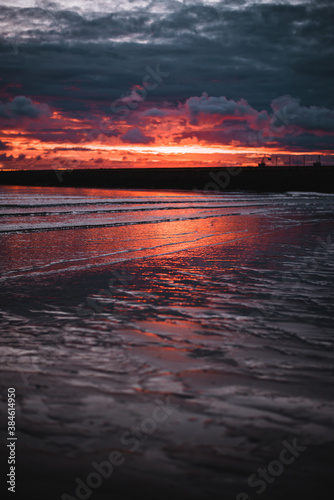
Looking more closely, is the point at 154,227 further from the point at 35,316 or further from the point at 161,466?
the point at 161,466

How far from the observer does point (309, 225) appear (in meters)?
16.7

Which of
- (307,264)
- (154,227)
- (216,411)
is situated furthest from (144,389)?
(154,227)

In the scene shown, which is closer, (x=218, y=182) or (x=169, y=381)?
(x=169, y=381)

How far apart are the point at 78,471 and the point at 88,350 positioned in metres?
1.74

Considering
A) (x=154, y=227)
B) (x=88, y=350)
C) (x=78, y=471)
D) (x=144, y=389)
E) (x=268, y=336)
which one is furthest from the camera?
(x=154, y=227)

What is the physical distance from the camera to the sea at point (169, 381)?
242 centimetres

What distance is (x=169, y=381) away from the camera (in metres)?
3.45

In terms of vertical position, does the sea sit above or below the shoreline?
below

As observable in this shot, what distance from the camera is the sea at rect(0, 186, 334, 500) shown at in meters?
2.42

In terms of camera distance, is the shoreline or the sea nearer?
the sea

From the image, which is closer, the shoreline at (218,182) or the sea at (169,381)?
the sea at (169,381)

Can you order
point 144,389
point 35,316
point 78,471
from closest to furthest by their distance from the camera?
1. point 78,471
2. point 144,389
3. point 35,316

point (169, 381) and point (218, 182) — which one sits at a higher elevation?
point (218, 182)

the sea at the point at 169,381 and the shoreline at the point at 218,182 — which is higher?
the shoreline at the point at 218,182
